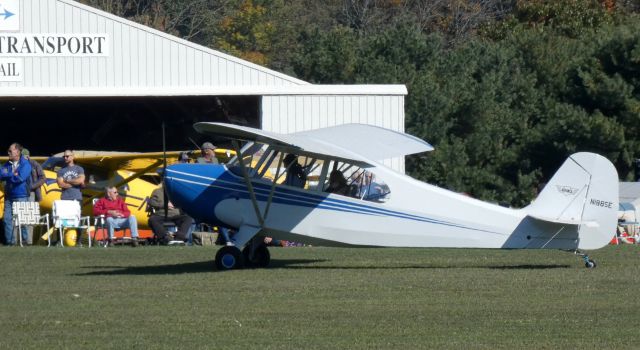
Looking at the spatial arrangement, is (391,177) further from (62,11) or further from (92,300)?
(62,11)

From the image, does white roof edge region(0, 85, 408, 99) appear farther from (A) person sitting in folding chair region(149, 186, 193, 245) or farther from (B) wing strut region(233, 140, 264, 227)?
(B) wing strut region(233, 140, 264, 227)

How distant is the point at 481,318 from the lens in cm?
976

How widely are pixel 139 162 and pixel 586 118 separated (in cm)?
1656

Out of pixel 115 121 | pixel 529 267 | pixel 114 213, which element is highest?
pixel 115 121

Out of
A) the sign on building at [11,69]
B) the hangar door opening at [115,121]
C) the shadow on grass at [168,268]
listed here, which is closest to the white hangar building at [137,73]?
the sign on building at [11,69]

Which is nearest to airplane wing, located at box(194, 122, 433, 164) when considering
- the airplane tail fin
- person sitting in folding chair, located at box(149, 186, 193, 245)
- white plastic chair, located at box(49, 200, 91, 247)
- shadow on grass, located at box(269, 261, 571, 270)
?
shadow on grass, located at box(269, 261, 571, 270)

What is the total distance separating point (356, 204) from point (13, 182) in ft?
27.2

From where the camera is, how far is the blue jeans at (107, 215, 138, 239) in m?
20.4

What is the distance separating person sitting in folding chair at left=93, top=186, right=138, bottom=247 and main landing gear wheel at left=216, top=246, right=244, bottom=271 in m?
6.35

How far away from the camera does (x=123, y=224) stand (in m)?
20.6

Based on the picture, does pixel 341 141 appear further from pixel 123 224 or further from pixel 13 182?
pixel 13 182

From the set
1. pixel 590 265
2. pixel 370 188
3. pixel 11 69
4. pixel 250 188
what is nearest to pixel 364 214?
pixel 370 188

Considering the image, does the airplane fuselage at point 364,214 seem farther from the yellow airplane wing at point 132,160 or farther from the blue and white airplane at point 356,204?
the yellow airplane wing at point 132,160

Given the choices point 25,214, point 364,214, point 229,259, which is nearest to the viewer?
point 364,214
